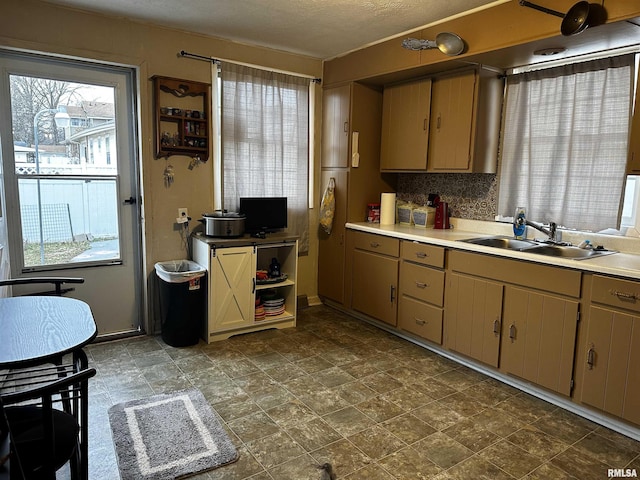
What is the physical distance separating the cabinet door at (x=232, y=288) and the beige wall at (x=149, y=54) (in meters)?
0.51

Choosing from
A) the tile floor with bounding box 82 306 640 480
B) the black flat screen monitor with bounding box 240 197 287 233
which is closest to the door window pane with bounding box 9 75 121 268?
the tile floor with bounding box 82 306 640 480

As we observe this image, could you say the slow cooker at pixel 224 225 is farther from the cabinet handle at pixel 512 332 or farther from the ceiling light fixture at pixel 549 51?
the ceiling light fixture at pixel 549 51

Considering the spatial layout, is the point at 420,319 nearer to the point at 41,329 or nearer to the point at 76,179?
the point at 41,329

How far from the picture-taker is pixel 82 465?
164cm

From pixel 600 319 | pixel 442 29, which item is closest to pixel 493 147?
pixel 442 29

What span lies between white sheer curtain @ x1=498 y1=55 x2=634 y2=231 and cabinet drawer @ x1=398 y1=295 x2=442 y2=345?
1.01 meters

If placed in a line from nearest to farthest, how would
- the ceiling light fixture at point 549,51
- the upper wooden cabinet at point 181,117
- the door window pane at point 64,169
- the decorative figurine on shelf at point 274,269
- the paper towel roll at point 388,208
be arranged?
the ceiling light fixture at point 549,51
the door window pane at point 64,169
the upper wooden cabinet at point 181,117
the decorative figurine on shelf at point 274,269
the paper towel roll at point 388,208

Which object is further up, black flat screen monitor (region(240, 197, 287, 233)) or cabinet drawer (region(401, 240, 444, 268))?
black flat screen monitor (region(240, 197, 287, 233))

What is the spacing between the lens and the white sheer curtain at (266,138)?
152 inches

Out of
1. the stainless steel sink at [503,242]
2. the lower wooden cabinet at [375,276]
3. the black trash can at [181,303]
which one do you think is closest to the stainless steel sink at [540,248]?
the stainless steel sink at [503,242]

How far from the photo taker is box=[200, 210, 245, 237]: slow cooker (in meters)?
3.53

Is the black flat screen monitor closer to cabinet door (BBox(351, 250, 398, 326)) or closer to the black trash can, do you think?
the black trash can

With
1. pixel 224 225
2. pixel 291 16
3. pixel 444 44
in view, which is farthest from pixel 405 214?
pixel 291 16

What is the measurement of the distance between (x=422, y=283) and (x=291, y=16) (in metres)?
2.18
